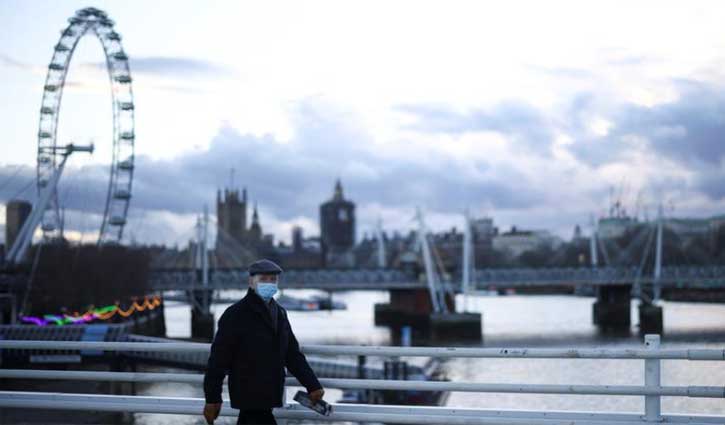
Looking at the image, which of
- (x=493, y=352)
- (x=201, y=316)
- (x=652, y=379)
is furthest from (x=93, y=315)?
(x=652, y=379)

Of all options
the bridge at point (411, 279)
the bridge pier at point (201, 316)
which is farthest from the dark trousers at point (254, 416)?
the bridge at point (411, 279)

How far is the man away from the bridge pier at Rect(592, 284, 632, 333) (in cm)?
6787

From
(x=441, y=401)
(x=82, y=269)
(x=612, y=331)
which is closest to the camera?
(x=441, y=401)

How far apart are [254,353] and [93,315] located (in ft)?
179

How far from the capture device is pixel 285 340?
20.0ft

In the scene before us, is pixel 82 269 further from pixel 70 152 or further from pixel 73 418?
pixel 73 418

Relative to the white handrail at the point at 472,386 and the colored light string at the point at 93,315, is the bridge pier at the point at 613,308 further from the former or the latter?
the white handrail at the point at 472,386

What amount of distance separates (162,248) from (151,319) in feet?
339

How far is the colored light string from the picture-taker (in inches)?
1977

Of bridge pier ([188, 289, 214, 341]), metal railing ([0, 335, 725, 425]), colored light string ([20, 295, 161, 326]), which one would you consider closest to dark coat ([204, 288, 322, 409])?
metal railing ([0, 335, 725, 425])

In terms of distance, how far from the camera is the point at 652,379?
236 inches

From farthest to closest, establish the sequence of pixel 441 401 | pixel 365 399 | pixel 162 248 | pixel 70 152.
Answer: pixel 162 248
pixel 70 152
pixel 441 401
pixel 365 399

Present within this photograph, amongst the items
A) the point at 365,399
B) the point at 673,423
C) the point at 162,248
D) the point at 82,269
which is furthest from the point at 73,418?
the point at 162,248

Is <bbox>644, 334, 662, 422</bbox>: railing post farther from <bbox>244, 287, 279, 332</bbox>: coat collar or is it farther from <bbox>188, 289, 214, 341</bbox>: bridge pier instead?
<bbox>188, 289, 214, 341</bbox>: bridge pier
